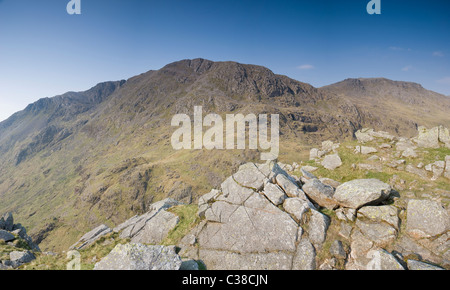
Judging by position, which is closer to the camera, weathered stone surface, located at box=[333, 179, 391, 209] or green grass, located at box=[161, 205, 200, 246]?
weathered stone surface, located at box=[333, 179, 391, 209]

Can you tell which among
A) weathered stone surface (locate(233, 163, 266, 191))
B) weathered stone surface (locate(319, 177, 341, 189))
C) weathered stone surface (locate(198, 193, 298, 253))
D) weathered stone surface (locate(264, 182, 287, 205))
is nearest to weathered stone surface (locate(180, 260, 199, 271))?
weathered stone surface (locate(198, 193, 298, 253))

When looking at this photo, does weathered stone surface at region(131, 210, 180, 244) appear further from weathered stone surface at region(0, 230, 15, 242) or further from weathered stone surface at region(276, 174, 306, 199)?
weathered stone surface at region(0, 230, 15, 242)

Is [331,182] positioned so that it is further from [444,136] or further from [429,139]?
[444,136]

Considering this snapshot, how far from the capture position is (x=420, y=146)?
20.8 metres

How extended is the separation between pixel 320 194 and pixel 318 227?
3183mm

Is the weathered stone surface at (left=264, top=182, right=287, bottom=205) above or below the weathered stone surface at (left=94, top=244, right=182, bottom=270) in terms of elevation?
above

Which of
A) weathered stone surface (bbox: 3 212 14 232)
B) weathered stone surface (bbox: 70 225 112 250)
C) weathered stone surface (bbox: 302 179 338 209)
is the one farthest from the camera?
weathered stone surface (bbox: 3 212 14 232)

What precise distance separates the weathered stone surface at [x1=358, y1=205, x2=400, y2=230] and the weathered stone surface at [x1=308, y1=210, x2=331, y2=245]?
2.41 meters

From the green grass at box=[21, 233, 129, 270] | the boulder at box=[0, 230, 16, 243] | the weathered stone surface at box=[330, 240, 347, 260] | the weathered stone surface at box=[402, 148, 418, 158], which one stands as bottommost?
the boulder at box=[0, 230, 16, 243]

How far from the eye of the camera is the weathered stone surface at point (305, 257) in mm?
Answer: 10375

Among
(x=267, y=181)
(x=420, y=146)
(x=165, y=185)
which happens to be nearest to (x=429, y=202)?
(x=267, y=181)

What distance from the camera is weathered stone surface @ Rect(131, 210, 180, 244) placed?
623 inches

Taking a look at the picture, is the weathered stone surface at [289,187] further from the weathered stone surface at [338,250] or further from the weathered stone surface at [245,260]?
the weathered stone surface at [245,260]

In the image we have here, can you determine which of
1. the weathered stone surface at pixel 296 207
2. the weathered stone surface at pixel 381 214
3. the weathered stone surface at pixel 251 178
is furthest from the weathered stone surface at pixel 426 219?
the weathered stone surface at pixel 251 178
